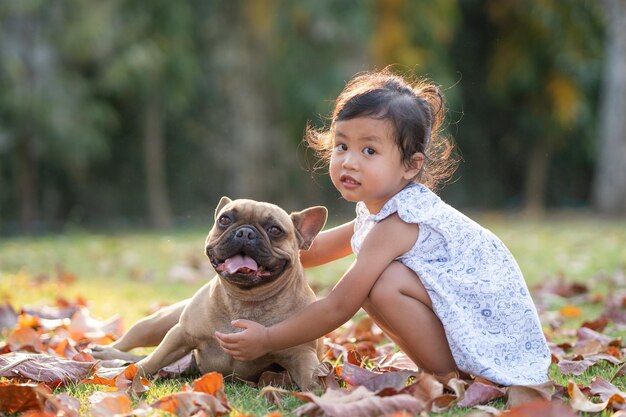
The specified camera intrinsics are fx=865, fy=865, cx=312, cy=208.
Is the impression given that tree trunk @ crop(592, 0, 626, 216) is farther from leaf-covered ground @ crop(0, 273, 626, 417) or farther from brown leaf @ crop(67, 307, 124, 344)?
brown leaf @ crop(67, 307, 124, 344)

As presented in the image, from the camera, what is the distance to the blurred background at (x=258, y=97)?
53.3 feet

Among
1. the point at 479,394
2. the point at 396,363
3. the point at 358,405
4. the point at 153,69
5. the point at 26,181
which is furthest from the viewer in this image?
the point at 26,181

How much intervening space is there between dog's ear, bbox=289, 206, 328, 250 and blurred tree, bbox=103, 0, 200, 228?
A: 12708 mm

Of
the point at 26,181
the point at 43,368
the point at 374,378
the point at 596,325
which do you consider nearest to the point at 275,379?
the point at 374,378

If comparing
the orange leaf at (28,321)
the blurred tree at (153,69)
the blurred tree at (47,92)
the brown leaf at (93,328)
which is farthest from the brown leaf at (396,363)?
the blurred tree at (153,69)

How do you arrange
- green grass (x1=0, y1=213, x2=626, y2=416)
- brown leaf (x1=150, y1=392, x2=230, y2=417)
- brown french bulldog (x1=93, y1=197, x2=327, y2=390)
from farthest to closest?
green grass (x1=0, y1=213, x2=626, y2=416) → brown french bulldog (x1=93, y1=197, x2=327, y2=390) → brown leaf (x1=150, y1=392, x2=230, y2=417)

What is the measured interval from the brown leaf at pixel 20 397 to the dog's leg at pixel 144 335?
1.10 meters

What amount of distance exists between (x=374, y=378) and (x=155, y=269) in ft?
18.0

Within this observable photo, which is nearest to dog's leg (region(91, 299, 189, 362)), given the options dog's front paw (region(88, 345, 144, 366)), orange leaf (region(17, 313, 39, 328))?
dog's front paw (region(88, 345, 144, 366))

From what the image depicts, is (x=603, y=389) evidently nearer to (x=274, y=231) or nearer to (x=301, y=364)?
(x=301, y=364)

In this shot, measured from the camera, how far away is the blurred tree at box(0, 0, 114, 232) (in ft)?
50.9

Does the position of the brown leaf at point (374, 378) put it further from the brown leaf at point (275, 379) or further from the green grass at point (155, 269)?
the brown leaf at point (275, 379)

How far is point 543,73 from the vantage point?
20.8m

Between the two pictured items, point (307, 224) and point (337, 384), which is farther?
point (307, 224)
